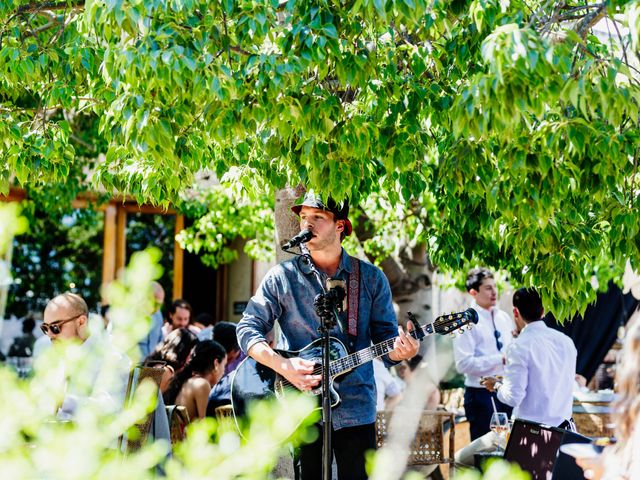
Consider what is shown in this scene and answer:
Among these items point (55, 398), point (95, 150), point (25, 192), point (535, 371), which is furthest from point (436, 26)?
point (25, 192)

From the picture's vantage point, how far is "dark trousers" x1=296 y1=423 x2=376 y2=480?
444 cm

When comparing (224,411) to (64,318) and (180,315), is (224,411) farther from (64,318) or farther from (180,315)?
(180,315)

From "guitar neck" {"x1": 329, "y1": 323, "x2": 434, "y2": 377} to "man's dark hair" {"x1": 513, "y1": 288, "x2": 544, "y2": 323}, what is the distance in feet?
4.57

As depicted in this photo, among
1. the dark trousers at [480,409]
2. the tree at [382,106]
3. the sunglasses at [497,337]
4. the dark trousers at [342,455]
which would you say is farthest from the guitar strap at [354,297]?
the sunglasses at [497,337]

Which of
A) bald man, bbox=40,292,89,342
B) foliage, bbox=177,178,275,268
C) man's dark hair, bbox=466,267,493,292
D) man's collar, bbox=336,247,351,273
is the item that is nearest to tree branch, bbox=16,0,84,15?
bald man, bbox=40,292,89,342

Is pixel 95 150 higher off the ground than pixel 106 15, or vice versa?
pixel 95 150

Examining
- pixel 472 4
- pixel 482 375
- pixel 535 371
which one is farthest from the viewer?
pixel 482 375

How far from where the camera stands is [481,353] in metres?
7.21

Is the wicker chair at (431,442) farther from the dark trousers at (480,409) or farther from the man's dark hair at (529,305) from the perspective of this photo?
the man's dark hair at (529,305)

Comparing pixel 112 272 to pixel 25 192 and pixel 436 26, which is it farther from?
pixel 436 26

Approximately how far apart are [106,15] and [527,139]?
187cm

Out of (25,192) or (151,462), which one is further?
(25,192)

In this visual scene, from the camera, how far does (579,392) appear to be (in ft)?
25.7

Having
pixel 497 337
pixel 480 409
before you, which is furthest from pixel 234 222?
pixel 480 409
